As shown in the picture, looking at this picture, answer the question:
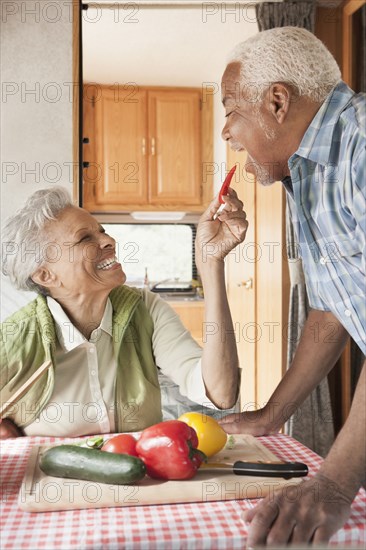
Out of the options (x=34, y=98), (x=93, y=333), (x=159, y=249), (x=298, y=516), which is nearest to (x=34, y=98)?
(x=34, y=98)

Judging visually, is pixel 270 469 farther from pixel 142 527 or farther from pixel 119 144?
pixel 119 144

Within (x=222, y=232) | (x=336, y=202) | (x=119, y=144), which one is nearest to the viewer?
(x=336, y=202)

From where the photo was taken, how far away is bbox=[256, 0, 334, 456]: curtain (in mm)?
3166

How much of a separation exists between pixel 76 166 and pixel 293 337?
1.39 meters

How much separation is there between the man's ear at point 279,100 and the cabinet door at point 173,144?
3360 millimetres

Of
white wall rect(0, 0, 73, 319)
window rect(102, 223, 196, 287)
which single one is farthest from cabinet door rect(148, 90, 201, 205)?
white wall rect(0, 0, 73, 319)

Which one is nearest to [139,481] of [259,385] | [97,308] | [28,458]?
[28,458]

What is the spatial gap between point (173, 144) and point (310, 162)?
3.44 m

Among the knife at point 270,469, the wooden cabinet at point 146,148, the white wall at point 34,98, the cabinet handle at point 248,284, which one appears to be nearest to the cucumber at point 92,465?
the knife at point 270,469

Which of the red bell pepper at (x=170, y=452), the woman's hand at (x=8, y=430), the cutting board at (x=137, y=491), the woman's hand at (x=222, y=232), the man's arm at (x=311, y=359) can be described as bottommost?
the woman's hand at (x=8, y=430)

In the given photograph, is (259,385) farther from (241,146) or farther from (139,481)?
(139,481)

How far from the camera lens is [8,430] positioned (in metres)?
1.50

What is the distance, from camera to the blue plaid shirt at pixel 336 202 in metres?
1.21

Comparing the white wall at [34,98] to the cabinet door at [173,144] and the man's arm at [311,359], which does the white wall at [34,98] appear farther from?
the cabinet door at [173,144]
